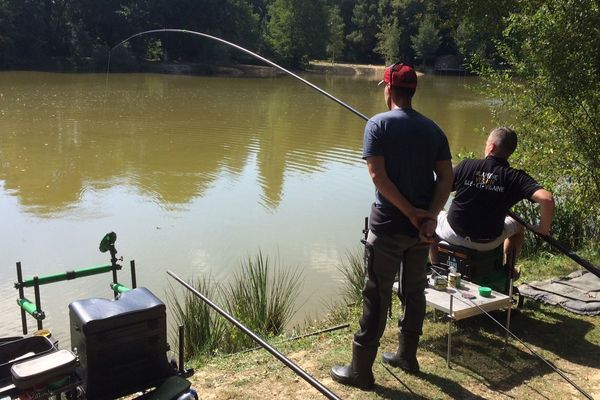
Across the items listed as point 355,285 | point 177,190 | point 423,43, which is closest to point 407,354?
point 355,285

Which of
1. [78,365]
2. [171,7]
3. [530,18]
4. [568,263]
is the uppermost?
[171,7]

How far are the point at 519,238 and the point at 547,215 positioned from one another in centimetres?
47

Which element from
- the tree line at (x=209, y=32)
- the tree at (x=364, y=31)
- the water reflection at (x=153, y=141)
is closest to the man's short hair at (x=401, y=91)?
the water reflection at (x=153, y=141)

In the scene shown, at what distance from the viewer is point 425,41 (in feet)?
175

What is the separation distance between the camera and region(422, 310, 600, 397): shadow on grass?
300 centimetres

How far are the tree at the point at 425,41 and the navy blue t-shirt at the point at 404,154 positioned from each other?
5259 cm

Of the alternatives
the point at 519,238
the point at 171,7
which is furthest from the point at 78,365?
the point at 171,7

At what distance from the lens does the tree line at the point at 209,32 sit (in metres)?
39.2

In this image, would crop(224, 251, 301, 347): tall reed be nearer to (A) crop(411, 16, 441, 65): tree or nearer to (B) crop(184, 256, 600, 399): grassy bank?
(B) crop(184, 256, 600, 399): grassy bank

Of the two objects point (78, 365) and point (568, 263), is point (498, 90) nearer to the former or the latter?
point (568, 263)

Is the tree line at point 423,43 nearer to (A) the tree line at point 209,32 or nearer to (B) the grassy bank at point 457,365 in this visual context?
(A) the tree line at point 209,32

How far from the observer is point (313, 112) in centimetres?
1972

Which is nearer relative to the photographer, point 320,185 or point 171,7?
point 320,185

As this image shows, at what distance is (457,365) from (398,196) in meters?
1.08
